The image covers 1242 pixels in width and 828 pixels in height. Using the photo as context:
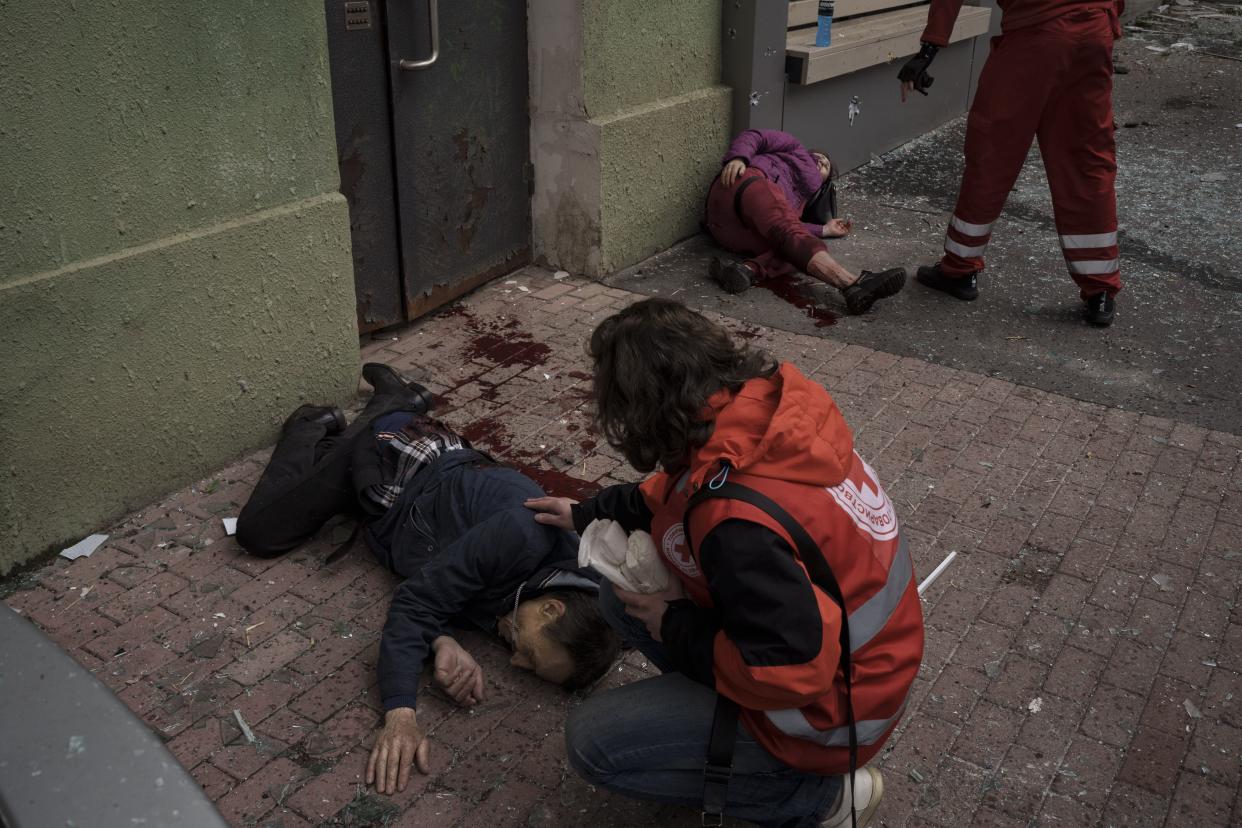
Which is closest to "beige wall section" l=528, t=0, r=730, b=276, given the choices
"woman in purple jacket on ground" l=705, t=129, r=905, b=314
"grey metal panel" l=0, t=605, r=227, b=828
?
"woman in purple jacket on ground" l=705, t=129, r=905, b=314

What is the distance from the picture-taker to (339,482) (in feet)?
11.9

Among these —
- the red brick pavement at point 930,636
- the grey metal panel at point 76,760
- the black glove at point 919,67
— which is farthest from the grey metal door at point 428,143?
the grey metal panel at point 76,760

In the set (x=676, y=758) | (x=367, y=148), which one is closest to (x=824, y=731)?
(x=676, y=758)

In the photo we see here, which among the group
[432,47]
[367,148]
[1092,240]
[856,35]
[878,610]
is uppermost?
[432,47]

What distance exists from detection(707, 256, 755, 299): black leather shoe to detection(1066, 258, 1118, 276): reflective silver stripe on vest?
1520 mm

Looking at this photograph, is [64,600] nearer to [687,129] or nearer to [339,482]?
[339,482]

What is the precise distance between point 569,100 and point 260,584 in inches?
114

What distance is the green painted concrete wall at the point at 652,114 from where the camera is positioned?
5422 mm

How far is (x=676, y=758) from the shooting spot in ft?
7.73

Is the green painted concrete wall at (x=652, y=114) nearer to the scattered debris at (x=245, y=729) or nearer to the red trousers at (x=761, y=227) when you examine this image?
the red trousers at (x=761, y=227)

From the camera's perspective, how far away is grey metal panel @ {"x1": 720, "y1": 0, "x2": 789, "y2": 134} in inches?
240

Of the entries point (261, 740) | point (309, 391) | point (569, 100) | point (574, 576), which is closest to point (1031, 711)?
point (574, 576)

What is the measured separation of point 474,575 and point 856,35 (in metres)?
5.33

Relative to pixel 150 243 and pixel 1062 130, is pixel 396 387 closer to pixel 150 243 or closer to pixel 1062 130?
pixel 150 243
